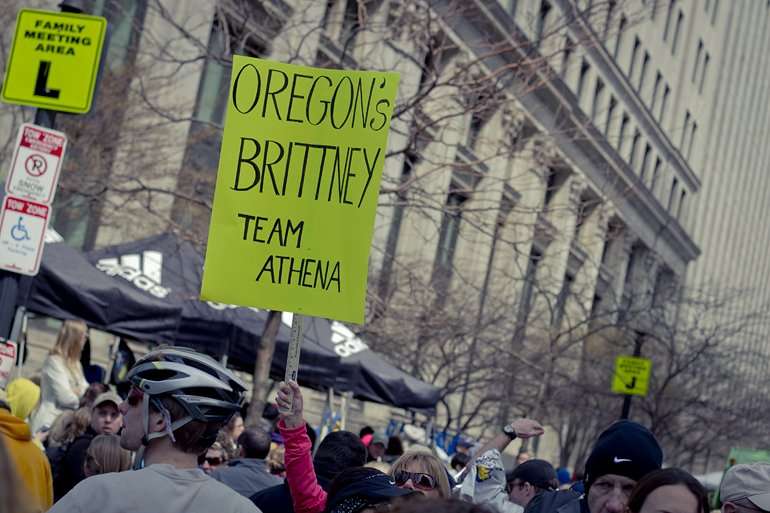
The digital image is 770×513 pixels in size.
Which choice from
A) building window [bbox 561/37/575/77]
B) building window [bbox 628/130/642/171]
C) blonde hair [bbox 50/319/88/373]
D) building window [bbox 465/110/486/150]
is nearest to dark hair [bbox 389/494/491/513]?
blonde hair [bbox 50/319/88/373]

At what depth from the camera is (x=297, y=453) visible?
5348mm

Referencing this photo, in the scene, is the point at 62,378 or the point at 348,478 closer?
the point at 348,478

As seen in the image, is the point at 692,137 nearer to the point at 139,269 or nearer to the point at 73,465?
the point at 139,269

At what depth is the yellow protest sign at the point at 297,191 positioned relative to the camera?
5.81m

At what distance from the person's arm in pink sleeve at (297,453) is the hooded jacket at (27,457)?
1.01 metres

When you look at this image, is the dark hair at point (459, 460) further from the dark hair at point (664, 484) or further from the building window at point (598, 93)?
the building window at point (598, 93)

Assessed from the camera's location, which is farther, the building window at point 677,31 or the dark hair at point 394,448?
the building window at point 677,31

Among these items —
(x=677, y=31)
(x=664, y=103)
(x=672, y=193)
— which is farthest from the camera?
(x=672, y=193)

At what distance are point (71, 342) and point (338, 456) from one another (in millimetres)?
4792

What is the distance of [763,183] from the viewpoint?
8912 centimetres

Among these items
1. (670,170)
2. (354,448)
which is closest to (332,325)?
(354,448)

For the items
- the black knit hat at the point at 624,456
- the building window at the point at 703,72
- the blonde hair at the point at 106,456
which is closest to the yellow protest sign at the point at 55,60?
the blonde hair at the point at 106,456

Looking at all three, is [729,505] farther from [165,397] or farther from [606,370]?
[606,370]

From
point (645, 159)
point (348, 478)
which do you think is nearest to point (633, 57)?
point (645, 159)
